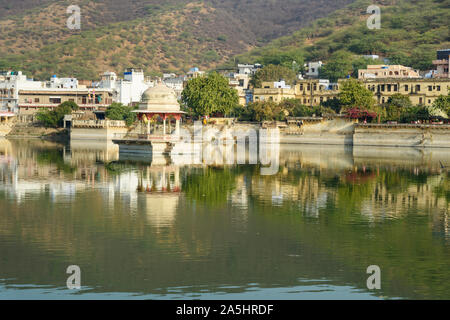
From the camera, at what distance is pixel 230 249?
22.1m

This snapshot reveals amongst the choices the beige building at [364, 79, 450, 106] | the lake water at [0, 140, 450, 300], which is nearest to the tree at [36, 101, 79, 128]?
the beige building at [364, 79, 450, 106]

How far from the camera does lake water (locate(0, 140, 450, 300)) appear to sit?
1858 cm

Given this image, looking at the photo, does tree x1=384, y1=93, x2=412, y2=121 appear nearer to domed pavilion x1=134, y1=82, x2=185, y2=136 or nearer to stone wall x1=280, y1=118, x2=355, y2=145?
stone wall x1=280, y1=118, x2=355, y2=145

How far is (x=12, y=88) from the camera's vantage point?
338 ft

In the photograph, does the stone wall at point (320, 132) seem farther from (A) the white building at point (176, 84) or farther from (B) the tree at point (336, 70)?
(B) the tree at point (336, 70)

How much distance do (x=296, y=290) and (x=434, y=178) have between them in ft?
86.6

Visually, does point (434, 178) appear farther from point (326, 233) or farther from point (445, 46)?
point (445, 46)

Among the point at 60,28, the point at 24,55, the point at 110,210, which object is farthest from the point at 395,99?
the point at 60,28

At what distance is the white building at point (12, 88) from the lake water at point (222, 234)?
60007 millimetres

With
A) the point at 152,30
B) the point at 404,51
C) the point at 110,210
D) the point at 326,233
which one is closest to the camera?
the point at 326,233

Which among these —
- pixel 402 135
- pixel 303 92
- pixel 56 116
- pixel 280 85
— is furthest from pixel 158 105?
pixel 303 92

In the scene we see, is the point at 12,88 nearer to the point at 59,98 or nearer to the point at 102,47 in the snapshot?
the point at 59,98

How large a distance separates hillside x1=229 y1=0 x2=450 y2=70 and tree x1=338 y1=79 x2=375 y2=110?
121 feet

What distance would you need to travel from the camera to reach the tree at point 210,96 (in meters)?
84.7
